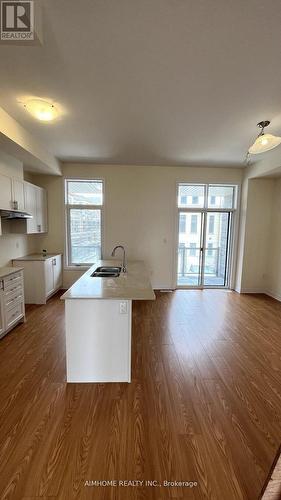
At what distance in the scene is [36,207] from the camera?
427 centimetres

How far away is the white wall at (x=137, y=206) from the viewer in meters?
4.84

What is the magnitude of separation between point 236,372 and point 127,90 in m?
3.19

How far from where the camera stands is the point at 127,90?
2232 millimetres

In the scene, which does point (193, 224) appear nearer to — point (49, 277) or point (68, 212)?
point (68, 212)

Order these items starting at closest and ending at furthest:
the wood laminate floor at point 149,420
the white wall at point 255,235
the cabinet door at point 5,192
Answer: the wood laminate floor at point 149,420 < the cabinet door at point 5,192 < the white wall at point 255,235

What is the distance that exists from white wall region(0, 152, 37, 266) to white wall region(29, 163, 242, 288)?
45 centimetres

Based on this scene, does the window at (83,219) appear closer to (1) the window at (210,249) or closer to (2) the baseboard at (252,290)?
(1) the window at (210,249)

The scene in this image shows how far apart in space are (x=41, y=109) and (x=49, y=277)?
9.50 feet

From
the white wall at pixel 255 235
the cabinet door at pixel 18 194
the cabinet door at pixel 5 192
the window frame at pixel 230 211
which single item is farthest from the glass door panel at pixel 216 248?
the cabinet door at pixel 5 192

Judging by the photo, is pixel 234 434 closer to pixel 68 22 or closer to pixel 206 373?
pixel 206 373

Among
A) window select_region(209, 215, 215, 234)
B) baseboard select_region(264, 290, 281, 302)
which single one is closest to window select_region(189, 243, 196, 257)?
window select_region(209, 215, 215, 234)

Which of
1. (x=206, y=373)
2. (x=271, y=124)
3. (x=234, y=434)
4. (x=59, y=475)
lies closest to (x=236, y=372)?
(x=206, y=373)

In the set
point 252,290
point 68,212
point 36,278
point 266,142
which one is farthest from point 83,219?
point 252,290

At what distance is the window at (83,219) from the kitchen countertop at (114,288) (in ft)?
7.64
